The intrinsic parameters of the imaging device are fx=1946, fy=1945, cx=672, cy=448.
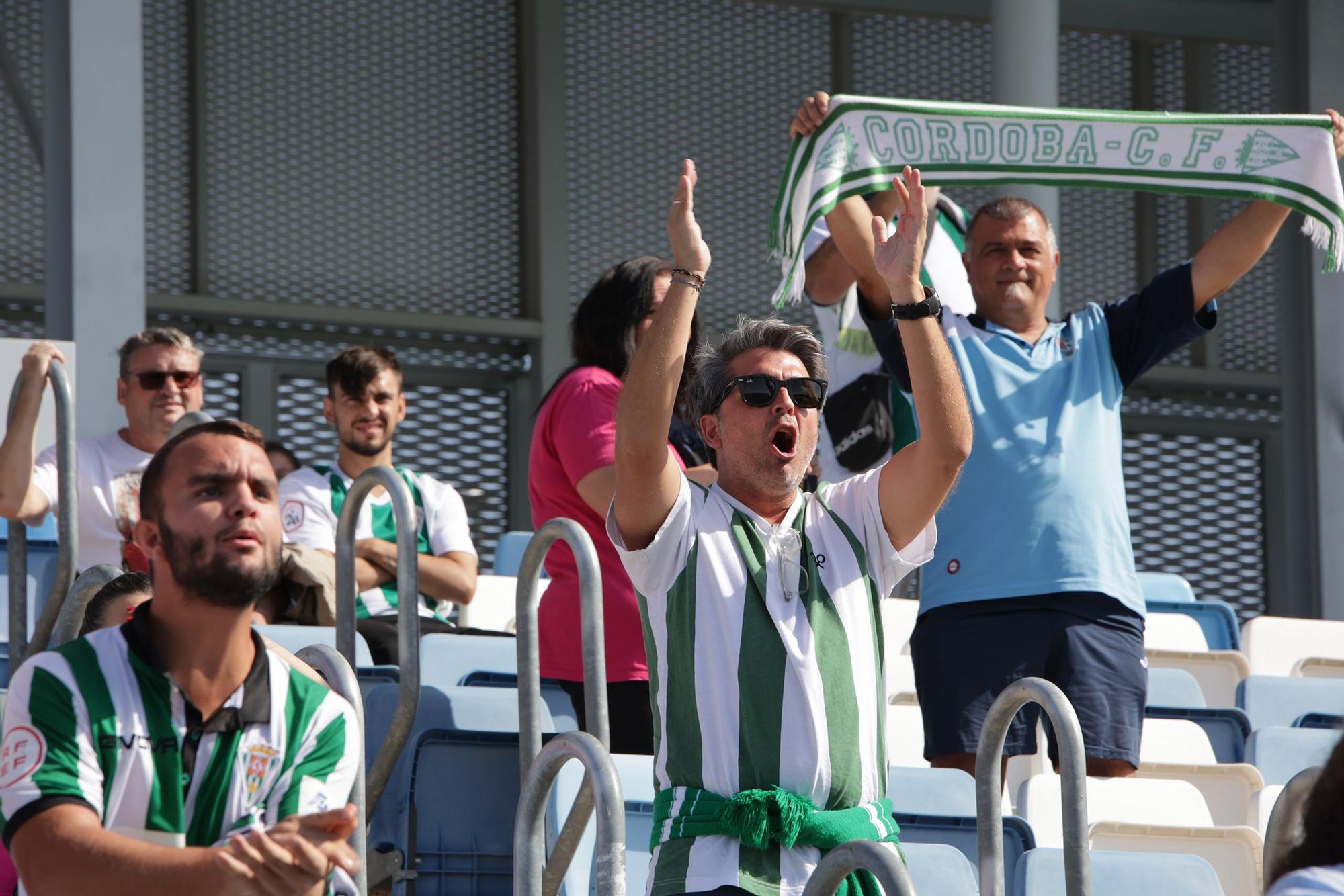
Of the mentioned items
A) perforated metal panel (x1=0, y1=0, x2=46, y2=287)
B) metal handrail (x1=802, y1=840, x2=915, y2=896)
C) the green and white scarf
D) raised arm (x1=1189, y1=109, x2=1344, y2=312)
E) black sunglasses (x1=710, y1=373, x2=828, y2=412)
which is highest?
perforated metal panel (x1=0, y1=0, x2=46, y2=287)

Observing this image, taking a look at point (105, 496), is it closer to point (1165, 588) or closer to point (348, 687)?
point (348, 687)

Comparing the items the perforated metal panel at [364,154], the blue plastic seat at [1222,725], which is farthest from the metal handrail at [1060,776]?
the perforated metal panel at [364,154]

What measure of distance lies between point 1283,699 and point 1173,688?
318 mm

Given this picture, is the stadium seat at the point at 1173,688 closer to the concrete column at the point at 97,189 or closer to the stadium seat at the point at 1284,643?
the stadium seat at the point at 1284,643

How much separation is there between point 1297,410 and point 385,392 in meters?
4.96

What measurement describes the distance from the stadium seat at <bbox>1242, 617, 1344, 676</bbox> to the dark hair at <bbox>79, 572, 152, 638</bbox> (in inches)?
155

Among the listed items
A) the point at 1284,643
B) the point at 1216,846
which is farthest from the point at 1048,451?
the point at 1284,643

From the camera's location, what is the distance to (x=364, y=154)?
10.2 metres

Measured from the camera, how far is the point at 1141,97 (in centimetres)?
1128

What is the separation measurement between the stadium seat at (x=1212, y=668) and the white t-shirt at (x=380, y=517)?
6.94 ft

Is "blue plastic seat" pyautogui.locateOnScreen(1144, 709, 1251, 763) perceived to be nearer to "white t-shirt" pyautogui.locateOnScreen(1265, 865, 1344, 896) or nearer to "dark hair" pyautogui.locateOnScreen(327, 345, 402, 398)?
"dark hair" pyautogui.locateOnScreen(327, 345, 402, 398)

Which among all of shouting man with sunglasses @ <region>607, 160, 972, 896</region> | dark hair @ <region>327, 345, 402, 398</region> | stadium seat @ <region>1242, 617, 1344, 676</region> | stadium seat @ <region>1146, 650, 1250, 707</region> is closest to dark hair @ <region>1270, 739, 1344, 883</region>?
shouting man with sunglasses @ <region>607, 160, 972, 896</region>

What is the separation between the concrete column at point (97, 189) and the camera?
656cm

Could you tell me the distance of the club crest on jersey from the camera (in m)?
2.72
